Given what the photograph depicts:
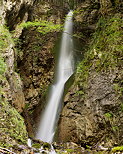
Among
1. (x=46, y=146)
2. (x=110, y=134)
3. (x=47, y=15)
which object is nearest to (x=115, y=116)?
(x=110, y=134)

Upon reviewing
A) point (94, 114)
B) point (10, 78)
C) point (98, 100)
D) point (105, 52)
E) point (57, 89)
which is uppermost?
point (105, 52)

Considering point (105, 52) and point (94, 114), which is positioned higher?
point (105, 52)

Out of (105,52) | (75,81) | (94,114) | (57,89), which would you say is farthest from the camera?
(57,89)

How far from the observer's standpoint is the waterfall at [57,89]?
7328mm

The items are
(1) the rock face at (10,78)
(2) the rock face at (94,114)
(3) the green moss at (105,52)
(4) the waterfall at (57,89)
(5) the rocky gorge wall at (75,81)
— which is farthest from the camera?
(4) the waterfall at (57,89)

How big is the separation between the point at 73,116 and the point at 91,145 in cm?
128

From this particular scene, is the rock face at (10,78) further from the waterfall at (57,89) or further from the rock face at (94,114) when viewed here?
the rock face at (94,114)

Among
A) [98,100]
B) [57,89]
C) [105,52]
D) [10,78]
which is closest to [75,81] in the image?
[98,100]

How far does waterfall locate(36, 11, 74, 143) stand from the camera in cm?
733

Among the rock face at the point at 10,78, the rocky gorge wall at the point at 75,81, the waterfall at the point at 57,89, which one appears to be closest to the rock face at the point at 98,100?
the rocky gorge wall at the point at 75,81

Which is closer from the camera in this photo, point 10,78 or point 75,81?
point 10,78

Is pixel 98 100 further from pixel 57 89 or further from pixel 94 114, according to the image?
pixel 57 89

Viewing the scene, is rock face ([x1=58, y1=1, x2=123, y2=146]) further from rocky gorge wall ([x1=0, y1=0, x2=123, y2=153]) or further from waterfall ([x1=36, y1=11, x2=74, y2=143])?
waterfall ([x1=36, y1=11, x2=74, y2=143])

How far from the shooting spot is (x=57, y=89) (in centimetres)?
905
